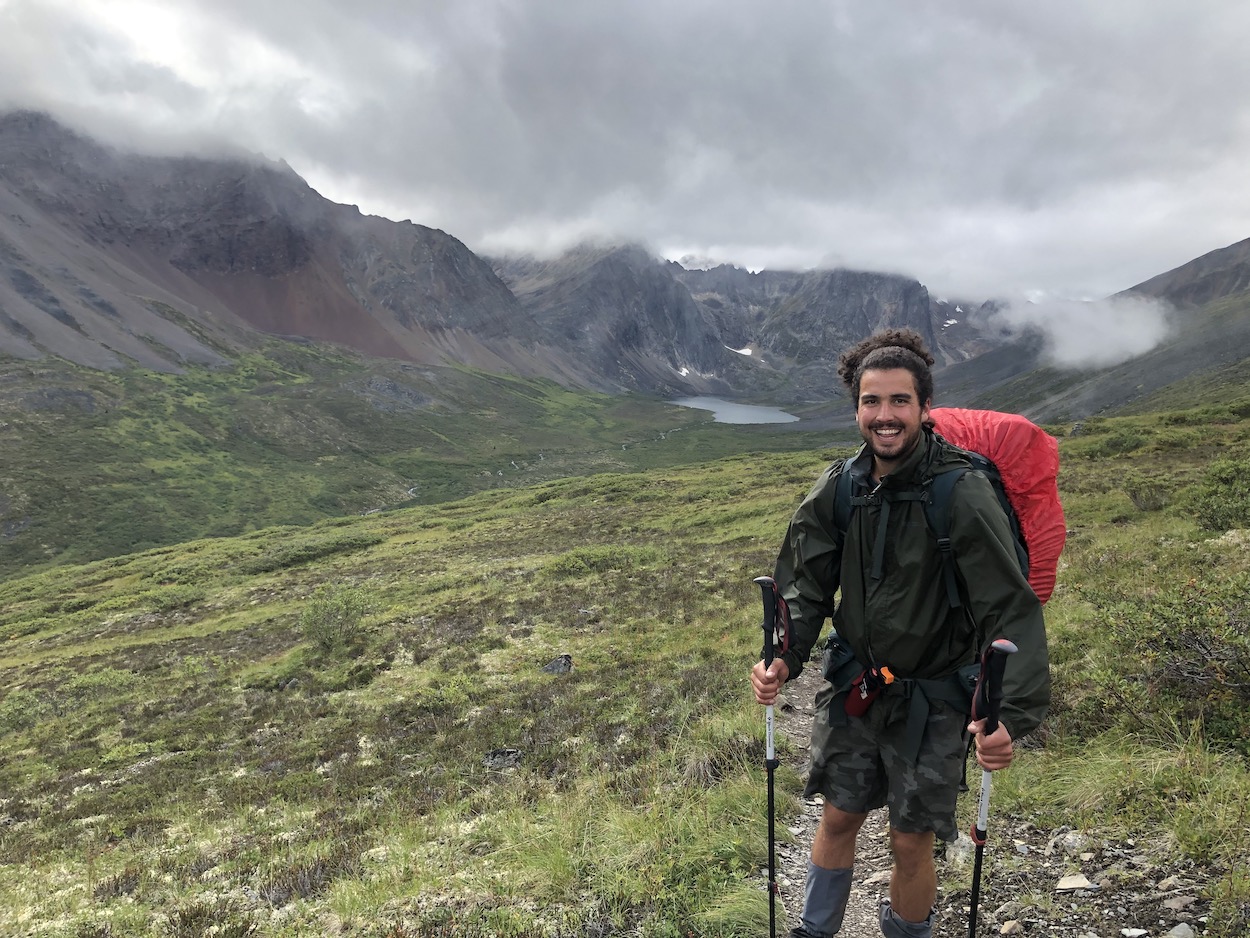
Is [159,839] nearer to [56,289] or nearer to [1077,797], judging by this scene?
[1077,797]

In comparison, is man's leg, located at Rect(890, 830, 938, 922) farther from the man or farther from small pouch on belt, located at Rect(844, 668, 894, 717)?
small pouch on belt, located at Rect(844, 668, 894, 717)

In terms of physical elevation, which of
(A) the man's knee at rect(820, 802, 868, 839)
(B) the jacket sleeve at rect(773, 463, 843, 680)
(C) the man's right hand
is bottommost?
(A) the man's knee at rect(820, 802, 868, 839)

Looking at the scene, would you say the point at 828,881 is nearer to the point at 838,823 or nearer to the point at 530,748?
the point at 838,823

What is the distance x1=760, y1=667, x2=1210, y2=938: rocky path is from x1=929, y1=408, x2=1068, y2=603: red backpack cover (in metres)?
2.30

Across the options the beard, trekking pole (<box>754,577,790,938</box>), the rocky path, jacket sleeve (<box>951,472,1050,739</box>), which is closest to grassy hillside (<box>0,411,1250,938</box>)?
the rocky path

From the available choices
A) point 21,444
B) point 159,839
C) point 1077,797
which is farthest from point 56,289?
point 1077,797

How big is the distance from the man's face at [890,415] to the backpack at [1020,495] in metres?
0.29

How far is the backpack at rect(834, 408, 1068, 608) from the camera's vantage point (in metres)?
3.65

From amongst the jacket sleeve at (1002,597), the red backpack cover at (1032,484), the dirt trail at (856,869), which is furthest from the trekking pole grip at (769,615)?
the dirt trail at (856,869)

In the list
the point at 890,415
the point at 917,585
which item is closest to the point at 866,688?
the point at 917,585

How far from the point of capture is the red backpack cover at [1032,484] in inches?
147

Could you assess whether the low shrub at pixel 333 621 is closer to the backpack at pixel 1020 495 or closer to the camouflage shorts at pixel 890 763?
the camouflage shorts at pixel 890 763

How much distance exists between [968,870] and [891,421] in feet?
13.1

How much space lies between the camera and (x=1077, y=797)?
213 inches
